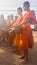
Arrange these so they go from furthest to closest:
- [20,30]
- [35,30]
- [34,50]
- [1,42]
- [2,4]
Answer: [2,4] → [35,30] → [1,42] → [34,50] → [20,30]

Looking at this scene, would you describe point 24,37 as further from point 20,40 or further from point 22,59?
point 22,59

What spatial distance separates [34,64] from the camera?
3.76 metres

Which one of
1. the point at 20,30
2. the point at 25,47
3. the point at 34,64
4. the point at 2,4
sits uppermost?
the point at 2,4

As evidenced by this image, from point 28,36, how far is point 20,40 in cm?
22

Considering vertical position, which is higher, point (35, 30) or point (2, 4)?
point (2, 4)

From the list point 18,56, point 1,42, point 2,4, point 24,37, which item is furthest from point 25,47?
point 2,4

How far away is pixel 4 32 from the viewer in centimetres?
507

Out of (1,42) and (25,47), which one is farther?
(1,42)

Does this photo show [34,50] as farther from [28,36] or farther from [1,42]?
[1,42]

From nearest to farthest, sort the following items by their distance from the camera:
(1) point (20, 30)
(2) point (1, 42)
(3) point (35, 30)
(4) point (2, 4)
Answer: (1) point (20, 30) < (2) point (1, 42) < (3) point (35, 30) < (4) point (2, 4)

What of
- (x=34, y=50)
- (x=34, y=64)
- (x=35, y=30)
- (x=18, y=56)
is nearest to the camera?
(x=34, y=64)

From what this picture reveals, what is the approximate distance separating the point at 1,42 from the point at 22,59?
1.87 meters

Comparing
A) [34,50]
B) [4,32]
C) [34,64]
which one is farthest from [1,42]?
[34,64]

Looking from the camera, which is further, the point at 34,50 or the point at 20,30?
the point at 34,50
